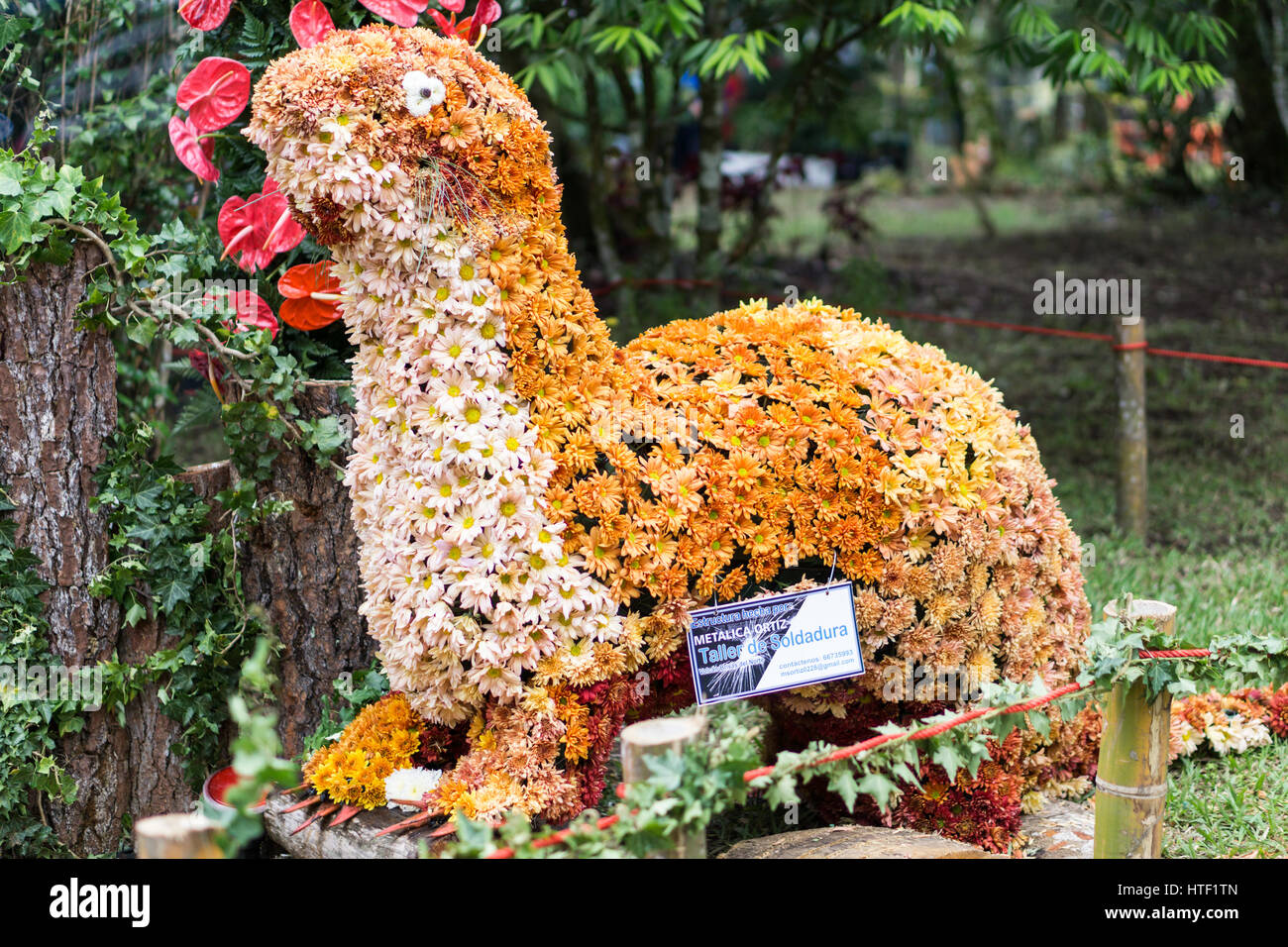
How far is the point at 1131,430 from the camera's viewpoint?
4.94 m

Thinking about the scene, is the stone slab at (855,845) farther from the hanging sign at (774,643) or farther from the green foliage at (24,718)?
the green foliage at (24,718)

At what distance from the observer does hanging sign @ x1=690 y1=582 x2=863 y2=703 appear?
2.67 m

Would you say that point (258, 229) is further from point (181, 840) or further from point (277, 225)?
point (181, 840)

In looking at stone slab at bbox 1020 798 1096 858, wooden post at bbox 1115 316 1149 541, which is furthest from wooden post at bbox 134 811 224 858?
wooden post at bbox 1115 316 1149 541

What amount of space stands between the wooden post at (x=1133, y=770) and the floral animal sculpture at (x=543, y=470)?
40 centimetres

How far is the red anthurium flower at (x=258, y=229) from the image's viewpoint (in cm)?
309

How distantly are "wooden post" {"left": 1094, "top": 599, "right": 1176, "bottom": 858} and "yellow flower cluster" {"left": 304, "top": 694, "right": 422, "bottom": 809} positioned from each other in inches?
60.5

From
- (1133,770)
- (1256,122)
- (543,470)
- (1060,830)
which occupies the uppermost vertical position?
(1256,122)

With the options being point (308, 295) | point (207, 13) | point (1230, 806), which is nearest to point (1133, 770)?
point (1230, 806)

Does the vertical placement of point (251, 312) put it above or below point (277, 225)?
below

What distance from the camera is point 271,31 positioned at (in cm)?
325

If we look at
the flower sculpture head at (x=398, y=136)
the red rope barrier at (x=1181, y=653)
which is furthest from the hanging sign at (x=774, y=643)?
the flower sculpture head at (x=398, y=136)

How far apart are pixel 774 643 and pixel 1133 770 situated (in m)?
0.81
